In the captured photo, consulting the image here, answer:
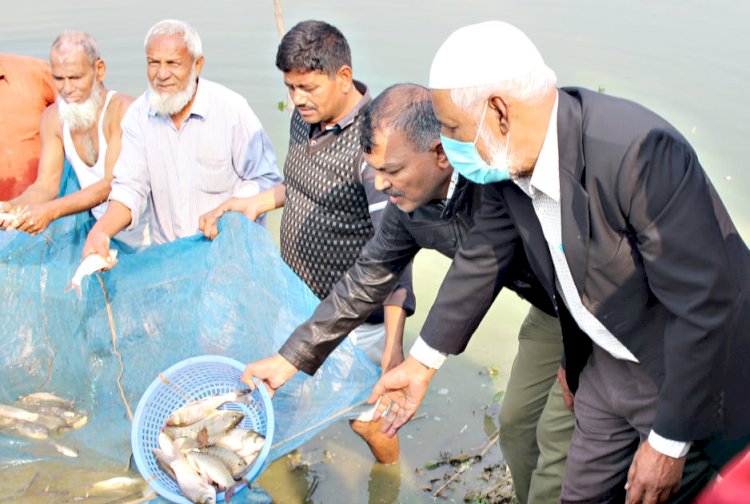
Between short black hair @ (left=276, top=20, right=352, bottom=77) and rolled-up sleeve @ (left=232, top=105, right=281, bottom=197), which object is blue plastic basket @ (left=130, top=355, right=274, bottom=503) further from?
short black hair @ (left=276, top=20, right=352, bottom=77)

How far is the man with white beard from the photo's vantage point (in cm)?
452

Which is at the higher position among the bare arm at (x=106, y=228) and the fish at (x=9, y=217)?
the fish at (x=9, y=217)

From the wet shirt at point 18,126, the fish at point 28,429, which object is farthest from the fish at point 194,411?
the wet shirt at point 18,126

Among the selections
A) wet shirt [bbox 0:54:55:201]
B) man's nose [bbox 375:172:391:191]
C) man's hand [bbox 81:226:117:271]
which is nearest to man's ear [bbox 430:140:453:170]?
man's nose [bbox 375:172:391:191]

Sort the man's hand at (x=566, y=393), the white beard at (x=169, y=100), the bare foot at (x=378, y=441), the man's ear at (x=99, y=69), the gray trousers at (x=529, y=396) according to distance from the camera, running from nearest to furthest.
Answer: the man's hand at (x=566, y=393), the gray trousers at (x=529, y=396), the bare foot at (x=378, y=441), the white beard at (x=169, y=100), the man's ear at (x=99, y=69)

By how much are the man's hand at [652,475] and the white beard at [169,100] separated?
2.93 meters

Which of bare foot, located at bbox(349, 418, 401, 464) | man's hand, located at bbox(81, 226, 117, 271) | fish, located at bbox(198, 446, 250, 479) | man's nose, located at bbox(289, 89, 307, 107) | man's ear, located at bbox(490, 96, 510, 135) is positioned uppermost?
man's ear, located at bbox(490, 96, 510, 135)

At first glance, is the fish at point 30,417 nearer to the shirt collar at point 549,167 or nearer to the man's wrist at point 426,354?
the man's wrist at point 426,354

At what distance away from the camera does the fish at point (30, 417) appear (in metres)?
4.14

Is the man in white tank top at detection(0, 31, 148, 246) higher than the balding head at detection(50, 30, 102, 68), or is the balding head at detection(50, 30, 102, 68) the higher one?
the balding head at detection(50, 30, 102, 68)

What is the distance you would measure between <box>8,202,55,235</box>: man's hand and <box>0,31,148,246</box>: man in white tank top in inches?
11.1

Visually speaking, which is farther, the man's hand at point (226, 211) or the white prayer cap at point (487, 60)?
the man's hand at point (226, 211)

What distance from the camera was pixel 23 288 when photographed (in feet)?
14.1

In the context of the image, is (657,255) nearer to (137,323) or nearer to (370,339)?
(370,339)
